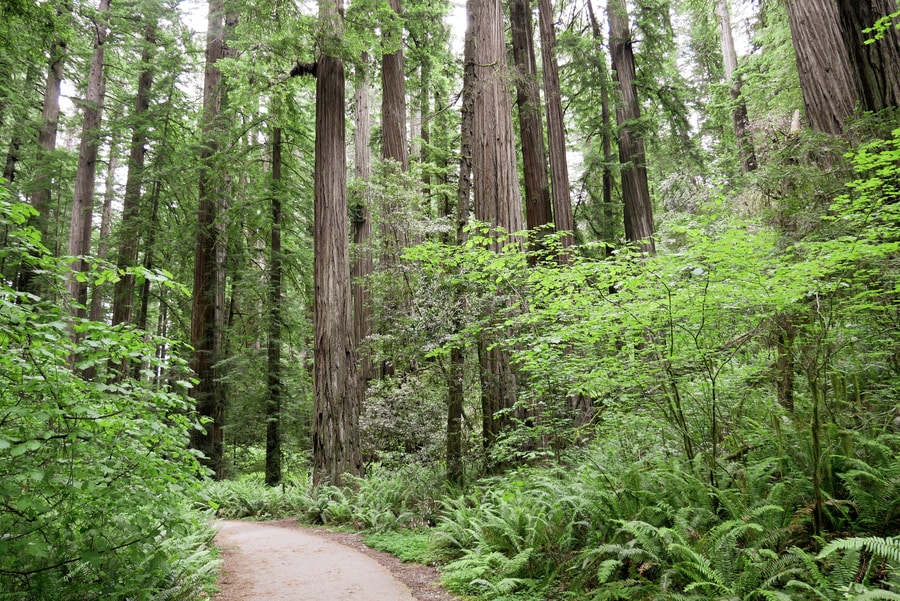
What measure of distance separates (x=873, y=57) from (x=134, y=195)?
1731 centimetres

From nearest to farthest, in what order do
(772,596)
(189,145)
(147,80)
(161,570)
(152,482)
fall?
(772,596)
(152,482)
(161,570)
(189,145)
(147,80)

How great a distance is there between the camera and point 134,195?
15.1 meters

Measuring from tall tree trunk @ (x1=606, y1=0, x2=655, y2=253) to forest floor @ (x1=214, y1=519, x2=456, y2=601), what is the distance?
10.1 metres

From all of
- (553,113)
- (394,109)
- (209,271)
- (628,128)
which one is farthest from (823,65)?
(209,271)

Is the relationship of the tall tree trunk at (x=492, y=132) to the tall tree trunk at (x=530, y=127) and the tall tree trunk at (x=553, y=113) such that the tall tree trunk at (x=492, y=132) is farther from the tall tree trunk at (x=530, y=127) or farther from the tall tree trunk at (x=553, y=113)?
the tall tree trunk at (x=553, y=113)

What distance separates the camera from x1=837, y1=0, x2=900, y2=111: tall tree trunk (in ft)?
18.2

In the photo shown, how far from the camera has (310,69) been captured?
9594mm

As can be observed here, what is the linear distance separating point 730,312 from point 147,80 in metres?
18.3

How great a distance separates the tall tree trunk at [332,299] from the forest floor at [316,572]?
1784mm

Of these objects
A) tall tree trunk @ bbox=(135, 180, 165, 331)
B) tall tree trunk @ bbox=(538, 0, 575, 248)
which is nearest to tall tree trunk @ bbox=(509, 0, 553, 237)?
tall tree trunk @ bbox=(538, 0, 575, 248)

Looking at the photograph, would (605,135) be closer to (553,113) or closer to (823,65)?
(553,113)

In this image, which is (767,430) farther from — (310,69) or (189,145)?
(189,145)

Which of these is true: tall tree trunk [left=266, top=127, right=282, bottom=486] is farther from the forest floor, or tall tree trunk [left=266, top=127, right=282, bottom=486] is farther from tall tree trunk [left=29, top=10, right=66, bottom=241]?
tall tree trunk [left=29, top=10, right=66, bottom=241]

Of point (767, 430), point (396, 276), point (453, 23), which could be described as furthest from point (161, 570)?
point (453, 23)
